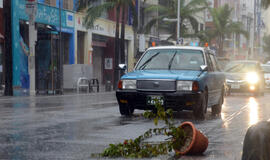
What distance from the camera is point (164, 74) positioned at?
40.0 ft

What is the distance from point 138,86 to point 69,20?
2637cm

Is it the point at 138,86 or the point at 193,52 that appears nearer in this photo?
the point at 138,86

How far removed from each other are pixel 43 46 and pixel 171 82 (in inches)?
602

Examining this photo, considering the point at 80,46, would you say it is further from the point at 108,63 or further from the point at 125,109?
the point at 125,109

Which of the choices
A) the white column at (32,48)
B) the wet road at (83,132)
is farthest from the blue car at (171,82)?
the white column at (32,48)

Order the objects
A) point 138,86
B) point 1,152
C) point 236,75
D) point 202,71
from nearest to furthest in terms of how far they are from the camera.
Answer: point 1,152 → point 138,86 → point 202,71 → point 236,75

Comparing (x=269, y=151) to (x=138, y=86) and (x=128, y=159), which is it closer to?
(x=128, y=159)

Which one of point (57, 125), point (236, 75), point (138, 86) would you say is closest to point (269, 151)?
point (57, 125)

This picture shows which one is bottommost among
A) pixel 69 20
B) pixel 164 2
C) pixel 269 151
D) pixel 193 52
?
pixel 269 151

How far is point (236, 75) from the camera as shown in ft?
85.5

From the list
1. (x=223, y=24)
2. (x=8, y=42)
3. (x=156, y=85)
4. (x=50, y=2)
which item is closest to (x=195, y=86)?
(x=156, y=85)

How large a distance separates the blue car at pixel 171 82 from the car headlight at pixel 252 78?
39.5 feet

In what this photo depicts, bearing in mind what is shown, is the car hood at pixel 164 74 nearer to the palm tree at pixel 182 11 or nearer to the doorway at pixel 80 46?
the doorway at pixel 80 46

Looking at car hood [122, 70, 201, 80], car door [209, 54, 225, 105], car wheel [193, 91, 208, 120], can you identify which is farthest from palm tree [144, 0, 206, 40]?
car wheel [193, 91, 208, 120]
